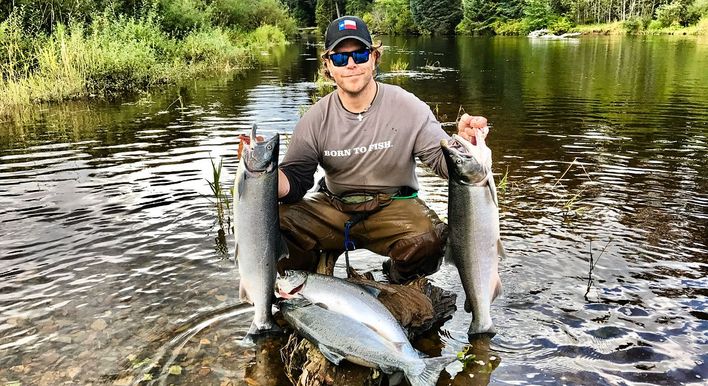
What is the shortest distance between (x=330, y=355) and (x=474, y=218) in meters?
1.32

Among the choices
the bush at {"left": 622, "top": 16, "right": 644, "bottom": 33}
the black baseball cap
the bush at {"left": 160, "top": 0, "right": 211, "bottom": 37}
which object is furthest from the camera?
the bush at {"left": 622, "top": 16, "right": 644, "bottom": 33}

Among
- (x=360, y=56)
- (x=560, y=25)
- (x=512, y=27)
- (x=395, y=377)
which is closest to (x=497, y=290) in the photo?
(x=395, y=377)

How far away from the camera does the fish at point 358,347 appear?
3287 millimetres

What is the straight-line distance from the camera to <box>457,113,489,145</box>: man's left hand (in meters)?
3.80

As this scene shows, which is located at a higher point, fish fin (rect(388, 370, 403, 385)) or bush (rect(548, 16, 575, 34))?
bush (rect(548, 16, 575, 34))

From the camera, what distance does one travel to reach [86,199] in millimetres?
7641

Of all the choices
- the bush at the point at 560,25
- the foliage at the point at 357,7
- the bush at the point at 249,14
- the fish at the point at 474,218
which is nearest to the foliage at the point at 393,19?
the foliage at the point at 357,7

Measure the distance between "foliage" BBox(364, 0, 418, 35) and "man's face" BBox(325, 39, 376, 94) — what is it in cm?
8180

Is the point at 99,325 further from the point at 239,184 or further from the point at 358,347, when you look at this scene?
the point at 358,347

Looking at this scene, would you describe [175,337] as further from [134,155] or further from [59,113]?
[59,113]

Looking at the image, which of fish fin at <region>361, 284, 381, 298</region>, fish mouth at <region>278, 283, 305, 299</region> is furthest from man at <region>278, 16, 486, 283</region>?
fish fin at <region>361, 284, 381, 298</region>

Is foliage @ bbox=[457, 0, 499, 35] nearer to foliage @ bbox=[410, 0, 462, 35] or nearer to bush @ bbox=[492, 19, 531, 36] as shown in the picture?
bush @ bbox=[492, 19, 531, 36]

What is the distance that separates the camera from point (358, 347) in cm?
343

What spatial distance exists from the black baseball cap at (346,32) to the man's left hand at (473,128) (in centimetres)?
106
